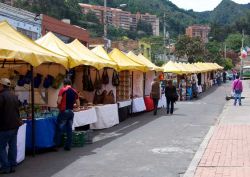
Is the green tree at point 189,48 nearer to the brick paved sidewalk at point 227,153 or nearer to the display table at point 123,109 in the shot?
the display table at point 123,109

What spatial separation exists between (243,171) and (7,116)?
465cm

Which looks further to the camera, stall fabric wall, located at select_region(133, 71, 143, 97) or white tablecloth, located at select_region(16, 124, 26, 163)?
stall fabric wall, located at select_region(133, 71, 143, 97)

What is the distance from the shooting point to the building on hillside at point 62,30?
110 ft

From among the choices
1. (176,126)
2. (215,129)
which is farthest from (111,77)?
(215,129)

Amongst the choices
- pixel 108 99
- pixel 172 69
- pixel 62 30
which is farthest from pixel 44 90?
pixel 62 30

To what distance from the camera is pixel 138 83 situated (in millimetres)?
23859

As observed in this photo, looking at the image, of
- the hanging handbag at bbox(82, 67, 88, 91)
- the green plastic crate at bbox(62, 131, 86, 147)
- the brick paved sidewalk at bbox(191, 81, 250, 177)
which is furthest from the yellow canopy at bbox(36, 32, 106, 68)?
the brick paved sidewalk at bbox(191, 81, 250, 177)

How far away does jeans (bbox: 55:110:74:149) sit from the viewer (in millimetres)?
11859

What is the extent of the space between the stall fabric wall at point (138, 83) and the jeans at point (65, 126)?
11.4m

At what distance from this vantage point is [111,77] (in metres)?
20.2

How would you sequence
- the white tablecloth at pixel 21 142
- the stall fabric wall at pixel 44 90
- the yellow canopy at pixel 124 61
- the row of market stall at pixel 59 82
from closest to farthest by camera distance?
the white tablecloth at pixel 21 142 → the row of market stall at pixel 59 82 → the stall fabric wall at pixel 44 90 → the yellow canopy at pixel 124 61

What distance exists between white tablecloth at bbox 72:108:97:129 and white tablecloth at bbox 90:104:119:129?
22.4 inches

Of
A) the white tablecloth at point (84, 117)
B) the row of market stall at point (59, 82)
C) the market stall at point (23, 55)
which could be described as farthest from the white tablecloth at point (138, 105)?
the market stall at point (23, 55)

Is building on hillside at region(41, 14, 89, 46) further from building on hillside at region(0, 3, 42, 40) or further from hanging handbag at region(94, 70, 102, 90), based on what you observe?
hanging handbag at region(94, 70, 102, 90)
